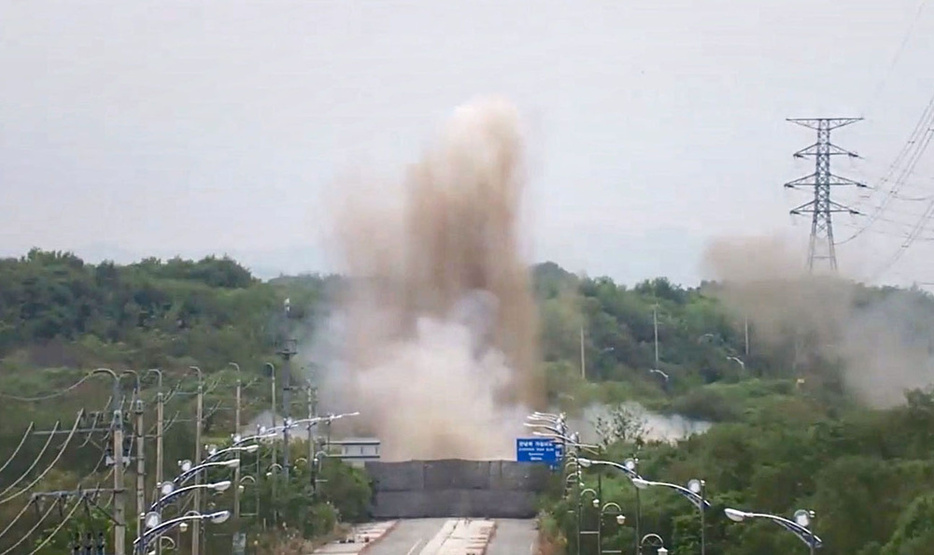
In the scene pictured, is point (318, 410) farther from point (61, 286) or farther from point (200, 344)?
point (61, 286)

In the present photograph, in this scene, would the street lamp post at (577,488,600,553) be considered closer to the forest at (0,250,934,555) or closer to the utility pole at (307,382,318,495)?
the forest at (0,250,934,555)

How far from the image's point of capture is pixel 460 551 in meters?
57.3

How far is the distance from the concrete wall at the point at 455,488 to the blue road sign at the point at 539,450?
6087 mm

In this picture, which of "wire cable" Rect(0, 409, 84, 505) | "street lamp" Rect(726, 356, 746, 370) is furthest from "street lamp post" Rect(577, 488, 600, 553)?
"street lamp" Rect(726, 356, 746, 370)

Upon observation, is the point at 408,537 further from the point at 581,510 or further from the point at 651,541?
the point at 651,541

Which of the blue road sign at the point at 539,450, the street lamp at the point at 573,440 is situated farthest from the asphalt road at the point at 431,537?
the street lamp at the point at 573,440

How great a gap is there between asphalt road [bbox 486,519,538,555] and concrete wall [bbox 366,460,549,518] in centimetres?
121

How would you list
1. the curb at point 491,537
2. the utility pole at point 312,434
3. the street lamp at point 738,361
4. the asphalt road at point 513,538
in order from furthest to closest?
the street lamp at point 738,361, the utility pole at point 312,434, the asphalt road at point 513,538, the curb at point 491,537

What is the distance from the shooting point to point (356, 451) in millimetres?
73625

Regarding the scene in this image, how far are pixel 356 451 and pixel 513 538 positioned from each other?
35.0 ft

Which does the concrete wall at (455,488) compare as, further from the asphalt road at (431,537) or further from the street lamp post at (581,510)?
the street lamp post at (581,510)

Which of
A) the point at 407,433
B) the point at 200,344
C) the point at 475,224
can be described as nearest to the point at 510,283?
the point at 475,224

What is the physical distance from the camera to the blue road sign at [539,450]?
67.1m

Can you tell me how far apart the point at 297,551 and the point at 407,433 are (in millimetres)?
18785
